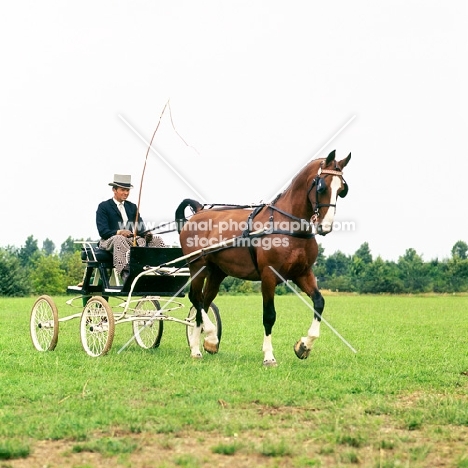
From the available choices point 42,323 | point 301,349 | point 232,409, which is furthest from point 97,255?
point 232,409

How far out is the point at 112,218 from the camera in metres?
11.5

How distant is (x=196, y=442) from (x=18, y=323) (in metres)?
13.8

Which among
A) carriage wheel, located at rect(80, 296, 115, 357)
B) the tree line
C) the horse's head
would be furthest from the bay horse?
the tree line

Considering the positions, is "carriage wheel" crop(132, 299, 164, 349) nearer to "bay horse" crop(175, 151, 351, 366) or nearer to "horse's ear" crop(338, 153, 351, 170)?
"bay horse" crop(175, 151, 351, 366)

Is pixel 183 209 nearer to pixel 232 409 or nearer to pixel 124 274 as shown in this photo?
pixel 124 274

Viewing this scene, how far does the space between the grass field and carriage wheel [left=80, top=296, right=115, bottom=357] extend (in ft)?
0.76

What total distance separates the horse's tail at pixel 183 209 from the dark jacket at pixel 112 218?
0.57 m

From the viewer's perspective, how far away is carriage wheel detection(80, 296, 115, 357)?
33.2 feet

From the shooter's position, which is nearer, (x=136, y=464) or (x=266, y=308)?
(x=136, y=464)

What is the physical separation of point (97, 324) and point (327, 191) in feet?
13.7

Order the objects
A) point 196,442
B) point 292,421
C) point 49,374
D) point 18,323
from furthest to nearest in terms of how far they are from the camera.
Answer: point 18,323
point 49,374
point 292,421
point 196,442

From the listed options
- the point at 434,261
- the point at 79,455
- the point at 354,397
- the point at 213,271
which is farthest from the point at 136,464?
the point at 434,261

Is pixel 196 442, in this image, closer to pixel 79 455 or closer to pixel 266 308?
pixel 79 455

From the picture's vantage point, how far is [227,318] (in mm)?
20422
